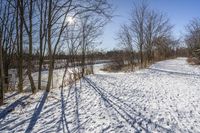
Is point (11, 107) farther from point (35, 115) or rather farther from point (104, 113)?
point (104, 113)

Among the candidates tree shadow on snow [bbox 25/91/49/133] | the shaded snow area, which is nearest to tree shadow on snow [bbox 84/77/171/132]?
the shaded snow area

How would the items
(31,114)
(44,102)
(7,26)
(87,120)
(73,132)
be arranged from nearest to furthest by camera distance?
(73,132) < (87,120) < (31,114) < (44,102) < (7,26)

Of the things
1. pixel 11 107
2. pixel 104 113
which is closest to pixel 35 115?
pixel 11 107

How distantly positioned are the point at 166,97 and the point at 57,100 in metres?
3.90

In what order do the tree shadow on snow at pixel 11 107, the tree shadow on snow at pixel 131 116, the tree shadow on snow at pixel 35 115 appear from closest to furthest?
the tree shadow on snow at pixel 131 116 → the tree shadow on snow at pixel 35 115 → the tree shadow on snow at pixel 11 107

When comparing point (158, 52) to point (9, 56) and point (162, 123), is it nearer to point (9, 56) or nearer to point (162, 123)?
point (9, 56)

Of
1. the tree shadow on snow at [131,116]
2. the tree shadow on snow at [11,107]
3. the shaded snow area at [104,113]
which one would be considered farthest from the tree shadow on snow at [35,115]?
the tree shadow on snow at [131,116]

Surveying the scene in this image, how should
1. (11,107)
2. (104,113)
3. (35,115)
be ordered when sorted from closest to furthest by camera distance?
(104,113) → (35,115) → (11,107)

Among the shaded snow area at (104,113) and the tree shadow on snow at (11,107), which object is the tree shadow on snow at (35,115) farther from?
the tree shadow on snow at (11,107)

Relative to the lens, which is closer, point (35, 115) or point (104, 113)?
point (104, 113)

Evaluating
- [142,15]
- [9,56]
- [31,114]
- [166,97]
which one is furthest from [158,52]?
[31,114]

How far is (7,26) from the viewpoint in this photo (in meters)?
13.1

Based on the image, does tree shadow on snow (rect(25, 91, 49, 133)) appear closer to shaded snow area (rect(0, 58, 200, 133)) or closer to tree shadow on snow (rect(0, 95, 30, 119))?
shaded snow area (rect(0, 58, 200, 133))

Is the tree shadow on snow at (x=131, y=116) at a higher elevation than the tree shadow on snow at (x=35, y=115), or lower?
higher
